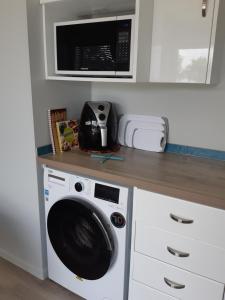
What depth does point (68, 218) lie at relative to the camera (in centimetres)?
163

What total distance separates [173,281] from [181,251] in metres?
0.19

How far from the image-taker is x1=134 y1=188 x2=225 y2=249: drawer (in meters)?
1.17

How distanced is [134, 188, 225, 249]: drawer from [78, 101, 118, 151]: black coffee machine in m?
0.53

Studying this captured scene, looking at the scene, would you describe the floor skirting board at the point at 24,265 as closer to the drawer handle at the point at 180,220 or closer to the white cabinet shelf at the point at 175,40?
the drawer handle at the point at 180,220

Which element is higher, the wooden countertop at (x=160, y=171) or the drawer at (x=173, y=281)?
the wooden countertop at (x=160, y=171)

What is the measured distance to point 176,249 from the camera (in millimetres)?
1307

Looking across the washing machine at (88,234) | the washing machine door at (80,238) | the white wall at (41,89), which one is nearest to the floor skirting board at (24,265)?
the washing machine at (88,234)

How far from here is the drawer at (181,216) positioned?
3.83 feet

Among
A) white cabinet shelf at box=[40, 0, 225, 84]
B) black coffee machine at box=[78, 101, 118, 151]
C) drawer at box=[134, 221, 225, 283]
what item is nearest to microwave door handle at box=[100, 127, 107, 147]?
black coffee machine at box=[78, 101, 118, 151]

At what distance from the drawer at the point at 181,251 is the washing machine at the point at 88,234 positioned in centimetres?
9

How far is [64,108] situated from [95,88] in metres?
0.35

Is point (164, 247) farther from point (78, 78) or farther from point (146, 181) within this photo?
point (78, 78)

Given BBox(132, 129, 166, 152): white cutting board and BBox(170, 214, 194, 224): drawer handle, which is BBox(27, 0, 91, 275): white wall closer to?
BBox(132, 129, 166, 152): white cutting board

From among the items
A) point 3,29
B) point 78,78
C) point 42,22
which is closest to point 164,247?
point 78,78
